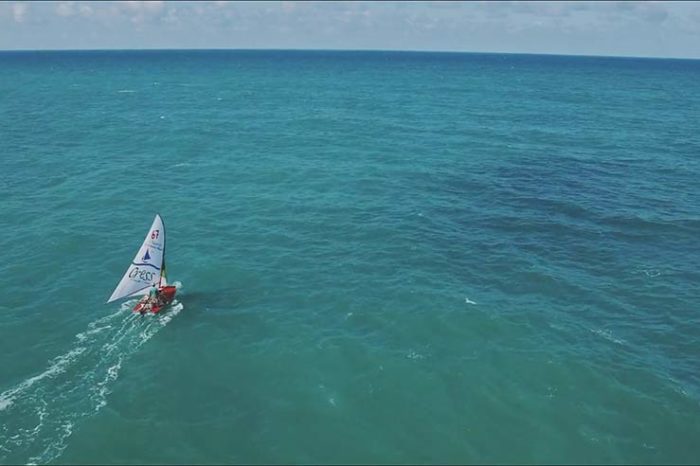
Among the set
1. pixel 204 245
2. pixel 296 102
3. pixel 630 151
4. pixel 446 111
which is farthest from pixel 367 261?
pixel 296 102

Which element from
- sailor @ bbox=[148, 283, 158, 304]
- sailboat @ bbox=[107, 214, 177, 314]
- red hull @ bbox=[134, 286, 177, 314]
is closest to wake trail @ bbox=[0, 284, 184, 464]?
red hull @ bbox=[134, 286, 177, 314]

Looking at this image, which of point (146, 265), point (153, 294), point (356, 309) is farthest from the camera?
point (356, 309)

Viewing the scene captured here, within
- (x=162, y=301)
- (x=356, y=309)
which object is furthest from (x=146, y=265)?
(x=356, y=309)

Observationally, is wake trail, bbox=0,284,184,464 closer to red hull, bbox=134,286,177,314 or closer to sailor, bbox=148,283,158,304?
red hull, bbox=134,286,177,314

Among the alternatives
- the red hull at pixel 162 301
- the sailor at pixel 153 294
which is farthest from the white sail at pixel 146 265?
the red hull at pixel 162 301

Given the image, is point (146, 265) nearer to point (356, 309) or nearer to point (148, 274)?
point (148, 274)

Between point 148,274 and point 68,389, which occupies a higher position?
point 148,274

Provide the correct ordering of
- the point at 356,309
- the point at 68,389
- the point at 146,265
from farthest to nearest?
the point at 356,309, the point at 146,265, the point at 68,389
